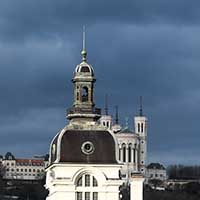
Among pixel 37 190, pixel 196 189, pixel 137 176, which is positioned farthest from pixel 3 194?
pixel 137 176

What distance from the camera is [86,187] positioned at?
64125mm

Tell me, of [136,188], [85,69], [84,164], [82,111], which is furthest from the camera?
[136,188]

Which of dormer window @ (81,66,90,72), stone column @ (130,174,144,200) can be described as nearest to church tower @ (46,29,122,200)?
dormer window @ (81,66,90,72)

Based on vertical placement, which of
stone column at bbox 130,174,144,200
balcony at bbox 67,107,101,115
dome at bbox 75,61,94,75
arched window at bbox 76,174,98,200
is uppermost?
dome at bbox 75,61,94,75

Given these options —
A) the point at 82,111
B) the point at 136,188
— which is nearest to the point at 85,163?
the point at 82,111

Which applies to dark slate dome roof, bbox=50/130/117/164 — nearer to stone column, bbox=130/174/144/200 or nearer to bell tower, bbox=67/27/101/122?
bell tower, bbox=67/27/101/122

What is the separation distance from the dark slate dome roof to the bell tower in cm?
129

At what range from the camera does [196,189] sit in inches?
7648

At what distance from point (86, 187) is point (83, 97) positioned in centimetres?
544

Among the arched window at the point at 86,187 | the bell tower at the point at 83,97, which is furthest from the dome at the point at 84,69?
the arched window at the point at 86,187

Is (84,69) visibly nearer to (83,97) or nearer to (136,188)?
(83,97)

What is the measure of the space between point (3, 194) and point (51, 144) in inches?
4590

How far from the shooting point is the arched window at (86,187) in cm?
6406

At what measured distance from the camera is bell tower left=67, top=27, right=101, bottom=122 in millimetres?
65500
